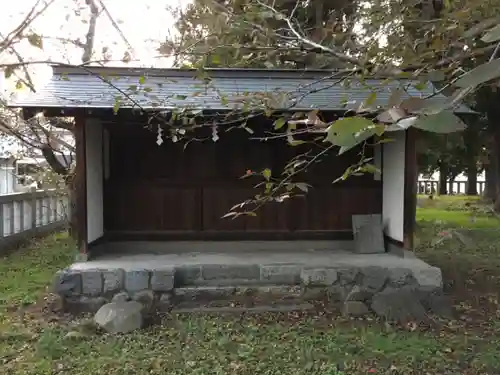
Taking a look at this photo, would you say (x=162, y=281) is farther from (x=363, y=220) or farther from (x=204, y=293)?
(x=363, y=220)

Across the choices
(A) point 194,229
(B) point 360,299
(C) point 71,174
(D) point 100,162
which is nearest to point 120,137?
(D) point 100,162

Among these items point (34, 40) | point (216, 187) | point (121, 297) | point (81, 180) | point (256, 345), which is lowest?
point (256, 345)

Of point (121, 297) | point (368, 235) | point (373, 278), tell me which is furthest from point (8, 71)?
point (368, 235)

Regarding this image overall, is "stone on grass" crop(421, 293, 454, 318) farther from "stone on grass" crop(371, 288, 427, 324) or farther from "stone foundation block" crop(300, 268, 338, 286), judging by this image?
"stone foundation block" crop(300, 268, 338, 286)

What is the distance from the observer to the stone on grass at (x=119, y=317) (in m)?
4.79

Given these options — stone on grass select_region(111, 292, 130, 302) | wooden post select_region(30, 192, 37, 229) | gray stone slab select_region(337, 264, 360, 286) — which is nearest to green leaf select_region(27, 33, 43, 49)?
stone on grass select_region(111, 292, 130, 302)

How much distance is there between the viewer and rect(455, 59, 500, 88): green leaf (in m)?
0.79

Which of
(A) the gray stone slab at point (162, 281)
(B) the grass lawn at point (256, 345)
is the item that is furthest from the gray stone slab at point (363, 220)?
(A) the gray stone slab at point (162, 281)

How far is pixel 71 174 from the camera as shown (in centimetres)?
888

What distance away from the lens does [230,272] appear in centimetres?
589

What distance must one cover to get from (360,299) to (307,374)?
5.88ft

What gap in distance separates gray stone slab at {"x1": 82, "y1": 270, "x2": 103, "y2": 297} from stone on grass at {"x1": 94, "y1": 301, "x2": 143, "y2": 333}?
486 millimetres

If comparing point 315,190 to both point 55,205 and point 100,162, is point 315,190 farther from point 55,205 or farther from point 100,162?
point 55,205

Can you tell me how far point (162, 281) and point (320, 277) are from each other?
1.80m
